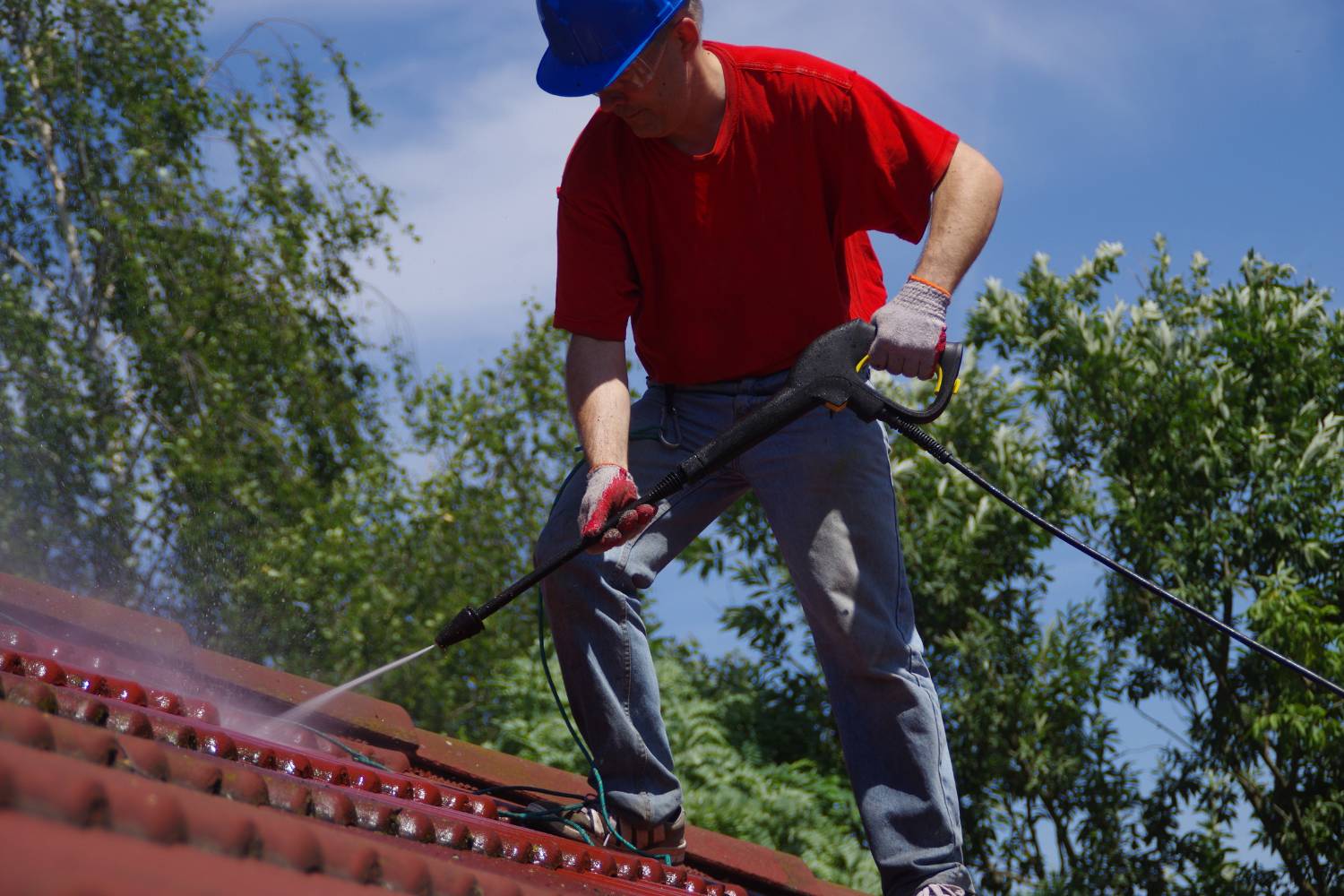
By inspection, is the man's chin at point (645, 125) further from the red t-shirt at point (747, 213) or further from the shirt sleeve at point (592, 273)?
the shirt sleeve at point (592, 273)

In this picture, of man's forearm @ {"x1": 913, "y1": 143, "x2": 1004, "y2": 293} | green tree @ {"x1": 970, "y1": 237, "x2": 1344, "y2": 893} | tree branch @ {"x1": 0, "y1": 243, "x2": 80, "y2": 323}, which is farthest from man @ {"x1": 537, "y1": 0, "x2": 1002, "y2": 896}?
tree branch @ {"x1": 0, "y1": 243, "x2": 80, "y2": 323}

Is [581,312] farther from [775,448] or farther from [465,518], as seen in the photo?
[465,518]

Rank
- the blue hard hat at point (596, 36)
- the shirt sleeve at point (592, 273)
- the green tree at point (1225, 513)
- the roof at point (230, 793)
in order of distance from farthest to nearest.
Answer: the green tree at point (1225, 513), the shirt sleeve at point (592, 273), the blue hard hat at point (596, 36), the roof at point (230, 793)

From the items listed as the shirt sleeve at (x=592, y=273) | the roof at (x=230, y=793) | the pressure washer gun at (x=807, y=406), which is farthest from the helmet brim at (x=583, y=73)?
the roof at (x=230, y=793)

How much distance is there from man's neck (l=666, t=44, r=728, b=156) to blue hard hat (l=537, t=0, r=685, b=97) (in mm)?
184

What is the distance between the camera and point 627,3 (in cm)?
270

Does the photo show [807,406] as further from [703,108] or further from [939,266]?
[703,108]

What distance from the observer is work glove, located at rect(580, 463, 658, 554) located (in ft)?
9.11

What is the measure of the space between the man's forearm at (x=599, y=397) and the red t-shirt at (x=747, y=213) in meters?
0.05

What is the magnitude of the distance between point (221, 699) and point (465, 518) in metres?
9.80

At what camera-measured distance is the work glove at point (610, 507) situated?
2.78m

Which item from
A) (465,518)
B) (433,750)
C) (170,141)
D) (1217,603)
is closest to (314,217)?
(170,141)

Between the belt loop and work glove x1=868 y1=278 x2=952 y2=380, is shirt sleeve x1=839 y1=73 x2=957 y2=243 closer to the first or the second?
work glove x1=868 y1=278 x2=952 y2=380

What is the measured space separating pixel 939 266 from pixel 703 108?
60 cm
